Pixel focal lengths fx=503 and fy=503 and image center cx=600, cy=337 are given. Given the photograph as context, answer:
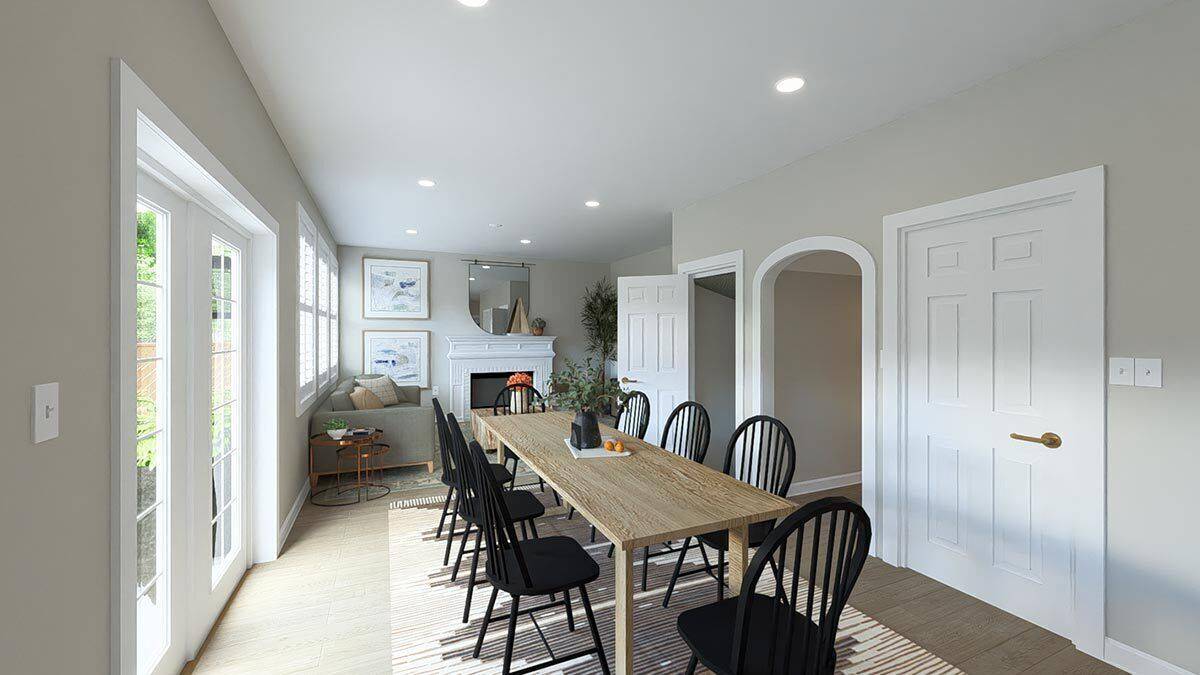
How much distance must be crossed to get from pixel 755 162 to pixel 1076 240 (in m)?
1.88

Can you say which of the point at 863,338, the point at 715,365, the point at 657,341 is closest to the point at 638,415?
the point at 657,341

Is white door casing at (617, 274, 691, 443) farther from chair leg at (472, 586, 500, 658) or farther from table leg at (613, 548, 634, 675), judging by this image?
table leg at (613, 548, 634, 675)

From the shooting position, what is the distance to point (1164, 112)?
1.89 metres

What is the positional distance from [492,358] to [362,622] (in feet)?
17.6

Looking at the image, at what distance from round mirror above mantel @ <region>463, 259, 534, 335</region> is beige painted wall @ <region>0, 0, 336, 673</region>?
620 centimetres

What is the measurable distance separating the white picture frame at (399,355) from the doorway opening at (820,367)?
5.00m

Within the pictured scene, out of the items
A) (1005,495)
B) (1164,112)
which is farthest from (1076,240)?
(1005,495)

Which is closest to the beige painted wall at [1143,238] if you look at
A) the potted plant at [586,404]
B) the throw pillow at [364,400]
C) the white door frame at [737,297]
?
the white door frame at [737,297]

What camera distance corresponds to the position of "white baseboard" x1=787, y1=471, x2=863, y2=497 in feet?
14.2

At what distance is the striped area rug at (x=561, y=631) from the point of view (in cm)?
203

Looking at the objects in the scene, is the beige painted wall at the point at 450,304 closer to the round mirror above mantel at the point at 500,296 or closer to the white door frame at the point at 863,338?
the round mirror above mantel at the point at 500,296
